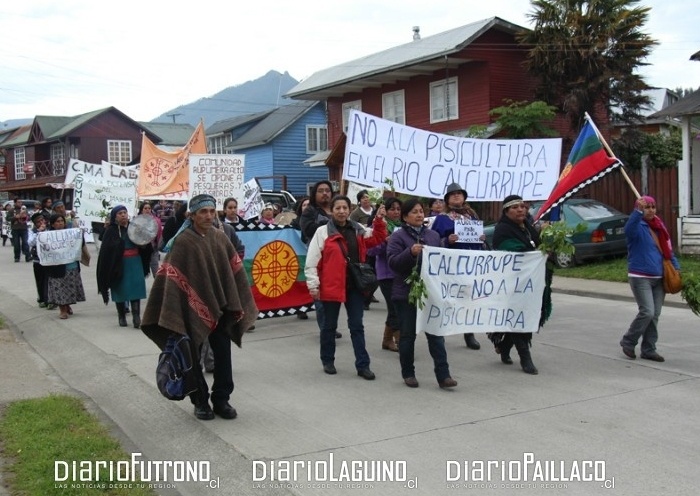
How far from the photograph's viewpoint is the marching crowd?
5.78 metres

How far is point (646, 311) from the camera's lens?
25.9 ft

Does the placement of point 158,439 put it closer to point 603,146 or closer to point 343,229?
point 343,229

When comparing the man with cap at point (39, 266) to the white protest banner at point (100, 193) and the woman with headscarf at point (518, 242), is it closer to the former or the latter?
the white protest banner at point (100, 193)

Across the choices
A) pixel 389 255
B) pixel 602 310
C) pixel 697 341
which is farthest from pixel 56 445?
pixel 602 310

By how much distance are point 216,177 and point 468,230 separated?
568 centimetres

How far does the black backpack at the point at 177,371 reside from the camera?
5605 mm

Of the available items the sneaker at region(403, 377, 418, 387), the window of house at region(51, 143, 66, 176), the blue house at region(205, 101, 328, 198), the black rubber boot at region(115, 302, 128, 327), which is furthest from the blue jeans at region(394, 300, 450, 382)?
the window of house at region(51, 143, 66, 176)

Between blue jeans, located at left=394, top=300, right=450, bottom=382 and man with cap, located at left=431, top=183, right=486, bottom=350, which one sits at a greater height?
man with cap, located at left=431, top=183, right=486, bottom=350

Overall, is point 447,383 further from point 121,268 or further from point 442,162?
point 121,268

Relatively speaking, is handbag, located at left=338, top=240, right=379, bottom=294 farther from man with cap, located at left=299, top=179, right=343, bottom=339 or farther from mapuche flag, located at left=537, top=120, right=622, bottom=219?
mapuche flag, located at left=537, top=120, right=622, bottom=219

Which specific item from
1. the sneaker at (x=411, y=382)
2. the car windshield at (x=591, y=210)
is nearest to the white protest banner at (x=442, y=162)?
the sneaker at (x=411, y=382)

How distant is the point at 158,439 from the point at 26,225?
1963 centimetres

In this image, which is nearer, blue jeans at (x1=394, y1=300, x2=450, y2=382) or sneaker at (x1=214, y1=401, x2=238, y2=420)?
sneaker at (x1=214, y1=401, x2=238, y2=420)

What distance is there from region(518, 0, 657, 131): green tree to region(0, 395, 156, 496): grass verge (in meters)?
20.5
